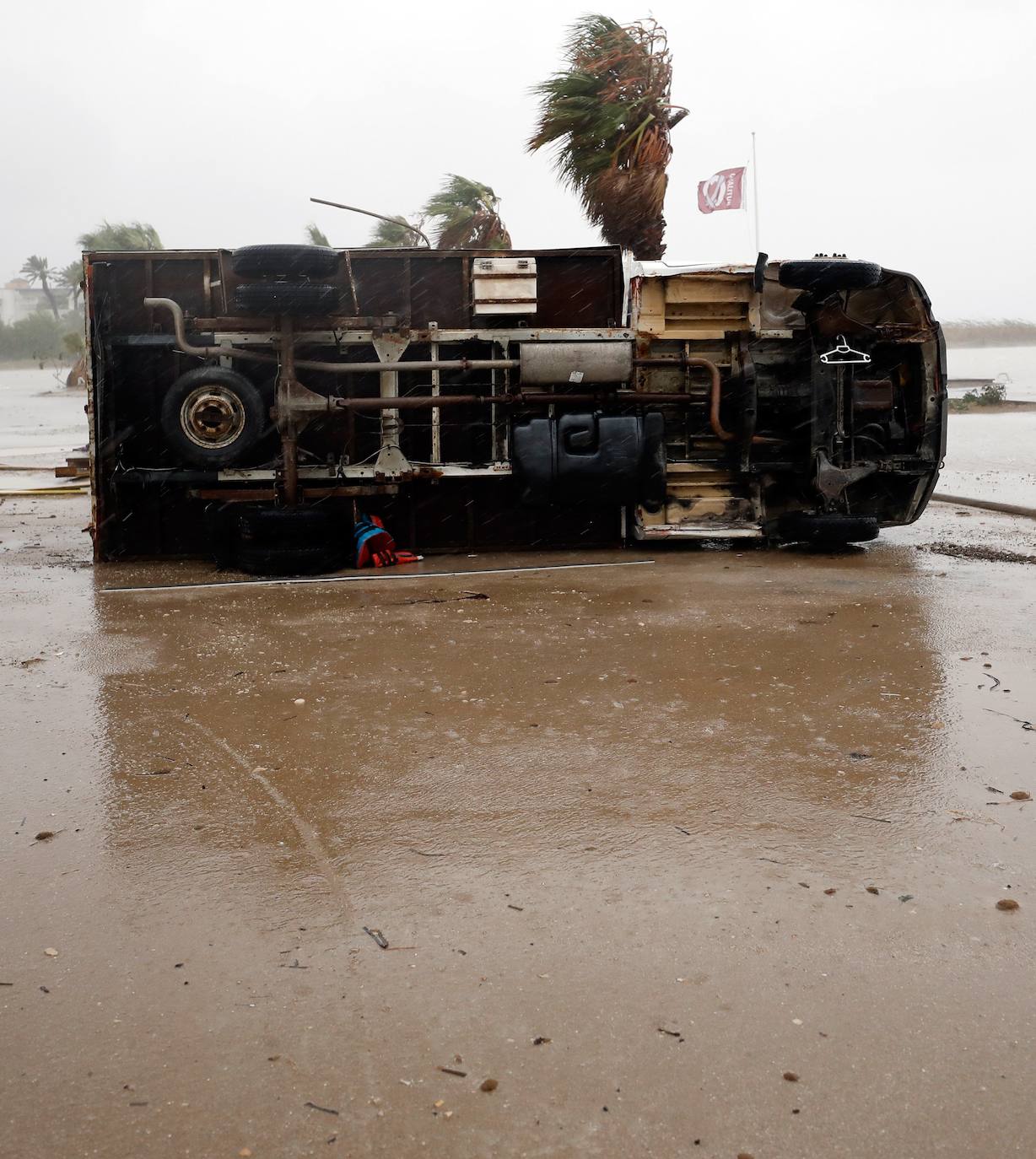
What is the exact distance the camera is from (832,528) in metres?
9.59

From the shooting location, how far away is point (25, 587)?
843 centimetres

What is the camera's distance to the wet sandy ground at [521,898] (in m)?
2.31

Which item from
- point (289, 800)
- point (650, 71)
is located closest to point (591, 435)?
point (289, 800)

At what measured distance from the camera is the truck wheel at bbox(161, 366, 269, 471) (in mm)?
9312

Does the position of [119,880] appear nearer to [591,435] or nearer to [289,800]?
[289,800]

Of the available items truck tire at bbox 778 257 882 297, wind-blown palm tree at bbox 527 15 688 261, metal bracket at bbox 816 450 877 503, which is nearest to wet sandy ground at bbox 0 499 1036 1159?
metal bracket at bbox 816 450 877 503

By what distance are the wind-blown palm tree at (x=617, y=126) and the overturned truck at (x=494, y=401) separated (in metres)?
9.12

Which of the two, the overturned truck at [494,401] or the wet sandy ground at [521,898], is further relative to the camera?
the overturned truck at [494,401]

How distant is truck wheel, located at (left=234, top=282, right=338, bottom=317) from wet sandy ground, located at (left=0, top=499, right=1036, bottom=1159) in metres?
3.70

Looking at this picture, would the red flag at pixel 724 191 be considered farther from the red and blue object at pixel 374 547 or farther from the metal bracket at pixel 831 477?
the red and blue object at pixel 374 547

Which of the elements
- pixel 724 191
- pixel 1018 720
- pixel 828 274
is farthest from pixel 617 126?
pixel 1018 720

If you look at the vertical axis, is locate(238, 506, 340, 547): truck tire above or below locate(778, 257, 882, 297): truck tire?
below

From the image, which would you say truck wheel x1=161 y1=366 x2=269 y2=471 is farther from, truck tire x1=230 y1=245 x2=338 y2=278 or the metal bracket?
the metal bracket

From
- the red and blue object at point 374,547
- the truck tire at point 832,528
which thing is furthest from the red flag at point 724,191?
the red and blue object at point 374,547
